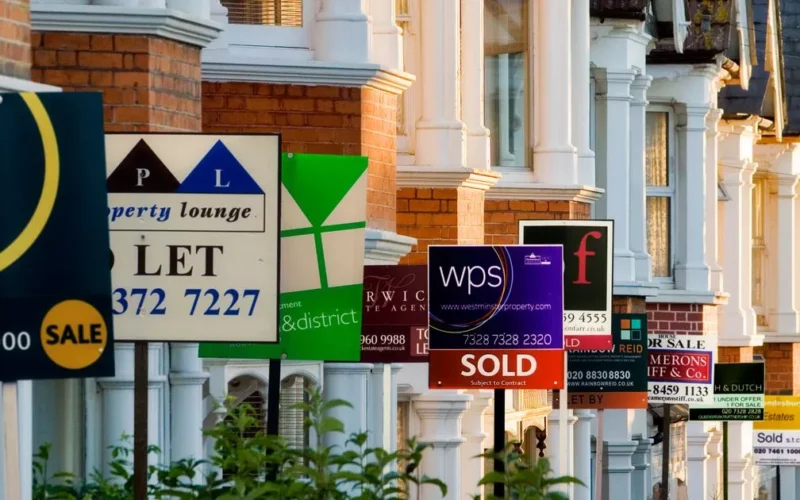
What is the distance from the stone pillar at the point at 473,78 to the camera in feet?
62.5

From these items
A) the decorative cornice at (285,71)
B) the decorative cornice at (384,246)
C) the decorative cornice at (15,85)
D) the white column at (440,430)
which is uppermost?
the decorative cornice at (285,71)

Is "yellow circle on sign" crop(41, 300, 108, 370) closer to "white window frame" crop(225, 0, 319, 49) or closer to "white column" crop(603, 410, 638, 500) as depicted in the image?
"white window frame" crop(225, 0, 319, 49)

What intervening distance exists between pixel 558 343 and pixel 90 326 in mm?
7768

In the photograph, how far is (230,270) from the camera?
899cm

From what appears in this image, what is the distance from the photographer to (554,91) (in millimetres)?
20797

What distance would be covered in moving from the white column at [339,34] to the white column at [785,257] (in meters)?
23.9

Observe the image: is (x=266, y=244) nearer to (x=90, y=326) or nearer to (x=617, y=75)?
(x=90, y=326)

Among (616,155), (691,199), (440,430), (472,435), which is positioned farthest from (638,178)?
(440,430)

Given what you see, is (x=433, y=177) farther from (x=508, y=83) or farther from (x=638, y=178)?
(x=638, y=178)

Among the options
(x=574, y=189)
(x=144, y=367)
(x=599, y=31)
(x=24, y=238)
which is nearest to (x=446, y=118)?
(x=574, y=189)

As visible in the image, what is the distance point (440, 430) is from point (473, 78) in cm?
275

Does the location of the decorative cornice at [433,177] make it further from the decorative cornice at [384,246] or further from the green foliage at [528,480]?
the green foliage at [528,480]

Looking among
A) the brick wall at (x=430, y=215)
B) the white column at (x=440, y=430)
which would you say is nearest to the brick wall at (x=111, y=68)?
the brick wall at (x=430, y=215)

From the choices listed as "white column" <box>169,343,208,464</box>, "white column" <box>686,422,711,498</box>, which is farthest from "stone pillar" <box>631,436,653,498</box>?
"white column" <box>169,343,208,464</box>
